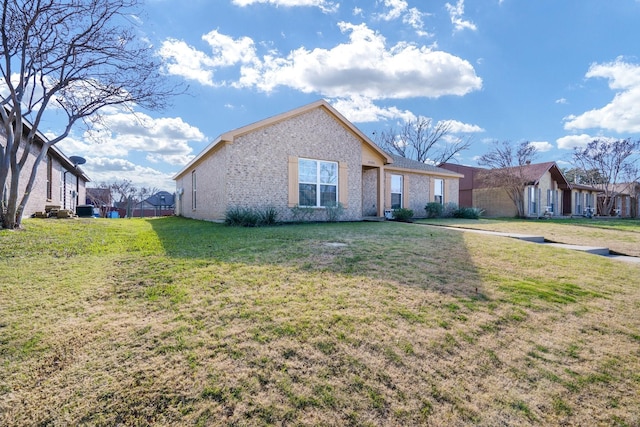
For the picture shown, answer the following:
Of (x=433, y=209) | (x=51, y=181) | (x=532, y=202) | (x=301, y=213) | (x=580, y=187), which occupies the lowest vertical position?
(x=301, y=213)

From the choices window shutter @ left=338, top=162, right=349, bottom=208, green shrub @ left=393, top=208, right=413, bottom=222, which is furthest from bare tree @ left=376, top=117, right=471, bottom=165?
window shutter @ left=338, top=162, right=349, bottom=208

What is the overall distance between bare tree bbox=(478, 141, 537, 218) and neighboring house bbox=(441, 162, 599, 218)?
0.26 m

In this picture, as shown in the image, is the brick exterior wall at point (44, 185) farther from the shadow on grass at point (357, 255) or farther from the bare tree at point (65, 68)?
the shadow on grass at point (357, 255)

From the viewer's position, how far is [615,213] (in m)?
32.4

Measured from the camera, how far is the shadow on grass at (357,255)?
4.66 meters

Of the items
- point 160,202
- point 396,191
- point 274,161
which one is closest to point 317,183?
point 274,161

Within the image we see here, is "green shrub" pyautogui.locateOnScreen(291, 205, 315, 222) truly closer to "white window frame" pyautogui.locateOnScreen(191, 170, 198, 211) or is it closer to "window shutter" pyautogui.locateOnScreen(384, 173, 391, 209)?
"window shutter" pyautogui.locateOnScreen(384, 173, 391, 209)

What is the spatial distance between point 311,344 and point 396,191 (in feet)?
48.9

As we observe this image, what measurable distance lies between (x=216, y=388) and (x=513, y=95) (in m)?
19.2

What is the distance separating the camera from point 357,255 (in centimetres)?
576

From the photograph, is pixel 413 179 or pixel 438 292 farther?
pixel 413 179

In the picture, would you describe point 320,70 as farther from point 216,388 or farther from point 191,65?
point 216,388

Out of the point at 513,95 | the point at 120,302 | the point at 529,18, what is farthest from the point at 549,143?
the point at 120,302

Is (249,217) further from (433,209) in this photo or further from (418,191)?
(433,209)
